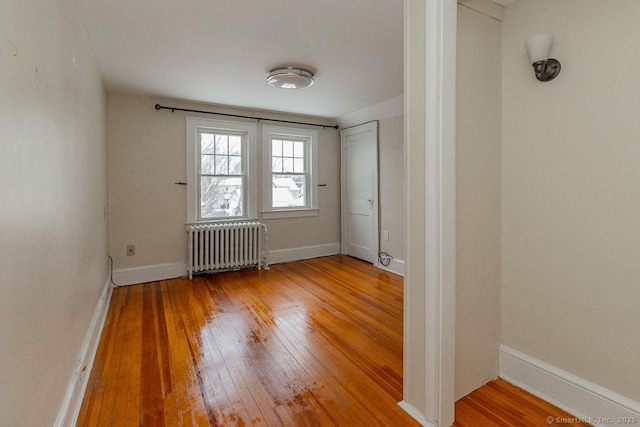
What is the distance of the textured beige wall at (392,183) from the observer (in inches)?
165

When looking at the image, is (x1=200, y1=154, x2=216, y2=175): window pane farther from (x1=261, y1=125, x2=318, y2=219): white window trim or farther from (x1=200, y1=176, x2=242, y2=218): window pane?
(x1=261, y1=125, x2=318, y2=219): white window trim

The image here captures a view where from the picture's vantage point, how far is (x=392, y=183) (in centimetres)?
433

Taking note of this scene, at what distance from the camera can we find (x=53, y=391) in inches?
52.6

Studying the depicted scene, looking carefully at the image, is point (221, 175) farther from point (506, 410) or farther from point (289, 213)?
point (506, 410)

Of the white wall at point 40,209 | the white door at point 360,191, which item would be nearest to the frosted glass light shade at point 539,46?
the white wall at point 40,209

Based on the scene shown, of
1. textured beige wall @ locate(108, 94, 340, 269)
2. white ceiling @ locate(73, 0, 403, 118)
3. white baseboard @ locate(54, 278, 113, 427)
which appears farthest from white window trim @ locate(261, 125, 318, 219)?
white baseboard @ locate(54, 278, 113, 427)

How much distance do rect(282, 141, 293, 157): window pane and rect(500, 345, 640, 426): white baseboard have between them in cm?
388

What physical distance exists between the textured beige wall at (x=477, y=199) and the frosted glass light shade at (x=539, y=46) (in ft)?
0.65

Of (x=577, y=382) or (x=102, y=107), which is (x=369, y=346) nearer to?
(x=577, y=382)

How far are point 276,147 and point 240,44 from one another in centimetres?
242

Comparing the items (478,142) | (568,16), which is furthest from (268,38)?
(568,16)

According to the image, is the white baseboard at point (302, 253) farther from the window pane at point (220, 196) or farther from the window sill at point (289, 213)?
the window pane at point (220, 196)

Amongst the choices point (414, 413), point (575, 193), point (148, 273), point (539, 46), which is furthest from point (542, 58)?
point (148, 273)

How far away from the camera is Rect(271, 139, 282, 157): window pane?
4.81 metres
